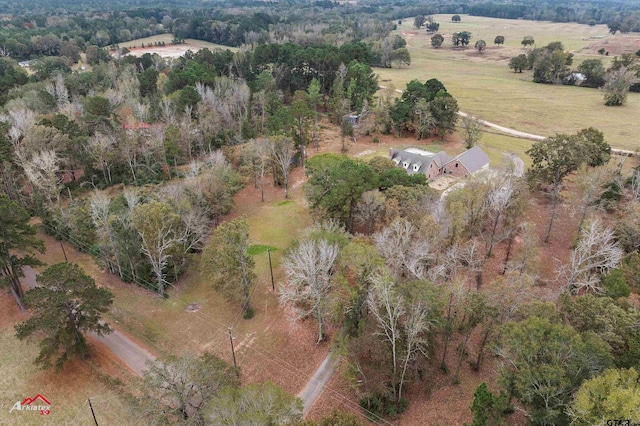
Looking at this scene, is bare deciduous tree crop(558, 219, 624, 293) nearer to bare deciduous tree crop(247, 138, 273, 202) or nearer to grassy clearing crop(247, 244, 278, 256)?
grassy clearing crop(247, 244, 278, 256)

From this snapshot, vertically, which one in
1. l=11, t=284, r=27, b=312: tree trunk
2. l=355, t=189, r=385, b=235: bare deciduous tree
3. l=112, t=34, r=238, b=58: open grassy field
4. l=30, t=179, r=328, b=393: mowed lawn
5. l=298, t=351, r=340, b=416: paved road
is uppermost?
l=112, t=34, r=238, b=58: open grassy field

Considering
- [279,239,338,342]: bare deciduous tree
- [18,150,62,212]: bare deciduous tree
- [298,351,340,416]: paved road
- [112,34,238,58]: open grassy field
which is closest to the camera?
[298,351,340,416]: paved road

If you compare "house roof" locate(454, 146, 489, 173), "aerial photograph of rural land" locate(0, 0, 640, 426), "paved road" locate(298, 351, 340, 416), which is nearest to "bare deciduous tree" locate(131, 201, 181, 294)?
"aerial photograph of rural land" locate(0, 0, 640, 426)

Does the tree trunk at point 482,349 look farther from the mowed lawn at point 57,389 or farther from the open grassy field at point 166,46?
the open grassy field at point 166,46

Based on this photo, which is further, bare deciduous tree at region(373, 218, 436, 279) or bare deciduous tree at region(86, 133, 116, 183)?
bare deciduous tree at region(86, 133, 116, 183)

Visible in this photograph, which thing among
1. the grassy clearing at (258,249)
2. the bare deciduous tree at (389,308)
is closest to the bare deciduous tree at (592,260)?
the bare deciduous tree at (389,308)

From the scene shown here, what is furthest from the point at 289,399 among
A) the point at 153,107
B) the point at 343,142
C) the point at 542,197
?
the point at 153,107

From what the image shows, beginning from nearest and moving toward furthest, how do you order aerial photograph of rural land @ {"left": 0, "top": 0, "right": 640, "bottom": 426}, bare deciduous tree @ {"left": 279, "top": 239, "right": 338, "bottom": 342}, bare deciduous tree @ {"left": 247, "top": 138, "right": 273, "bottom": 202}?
1. aerial photograph of rural land @ {"left": 0, "top": 0, "right": 640, "bottom": 426}
2. bare deciduous tree @ {"left": 279, "top": 239, "right": 338, "bottom": 342}
3. bare deciduous tree @ {"left": 247, "top": 138, "right": 273, "bottom": 202}
